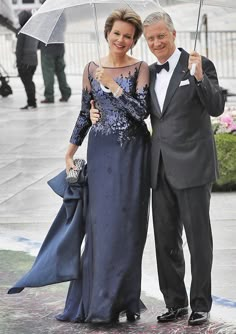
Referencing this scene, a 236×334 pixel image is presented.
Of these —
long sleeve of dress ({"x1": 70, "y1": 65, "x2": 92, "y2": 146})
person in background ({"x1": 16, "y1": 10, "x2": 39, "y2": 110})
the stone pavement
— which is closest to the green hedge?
the stone pavement

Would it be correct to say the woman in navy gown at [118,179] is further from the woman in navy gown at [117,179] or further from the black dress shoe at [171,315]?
the black dress shoe at [171,315]

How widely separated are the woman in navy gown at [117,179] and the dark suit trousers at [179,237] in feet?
0.44

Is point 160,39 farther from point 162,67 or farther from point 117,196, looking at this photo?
point 117,196

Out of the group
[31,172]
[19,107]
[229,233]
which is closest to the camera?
[229,233]

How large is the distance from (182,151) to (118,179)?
1.48ft

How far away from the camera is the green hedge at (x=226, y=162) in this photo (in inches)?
418

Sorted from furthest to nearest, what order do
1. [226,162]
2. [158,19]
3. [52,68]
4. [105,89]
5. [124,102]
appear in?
[52,68] < [226,162] < [105,89] < [124,102] < [158,19]

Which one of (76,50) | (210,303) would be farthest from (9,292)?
(76,50)

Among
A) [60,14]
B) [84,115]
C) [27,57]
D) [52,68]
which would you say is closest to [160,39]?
[84,115]

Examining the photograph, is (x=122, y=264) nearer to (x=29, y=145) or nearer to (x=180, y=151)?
(x=180, y=151)

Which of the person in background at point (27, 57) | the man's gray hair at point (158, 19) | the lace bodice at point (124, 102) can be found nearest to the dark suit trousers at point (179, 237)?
the lace bodice at point (124, 102)

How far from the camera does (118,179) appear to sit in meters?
6.32

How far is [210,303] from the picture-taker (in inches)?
250

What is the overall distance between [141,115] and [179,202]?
57 centimetres
